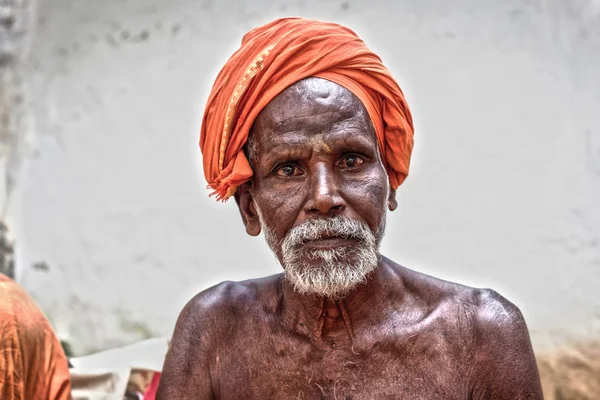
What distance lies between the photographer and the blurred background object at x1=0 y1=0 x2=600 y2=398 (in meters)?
3.71

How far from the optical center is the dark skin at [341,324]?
254cm

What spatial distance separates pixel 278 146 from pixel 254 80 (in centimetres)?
23

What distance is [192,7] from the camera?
424cm

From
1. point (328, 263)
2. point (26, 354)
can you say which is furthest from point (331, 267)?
point (26, 354)

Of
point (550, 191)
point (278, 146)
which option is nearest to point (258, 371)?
point (278, 146)

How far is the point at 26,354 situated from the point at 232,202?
1483mm

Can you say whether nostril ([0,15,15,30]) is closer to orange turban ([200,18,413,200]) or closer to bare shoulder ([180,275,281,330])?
orange turban ([200,18,413,200])

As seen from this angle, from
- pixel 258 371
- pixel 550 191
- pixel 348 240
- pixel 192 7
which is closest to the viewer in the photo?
pixel 348 240

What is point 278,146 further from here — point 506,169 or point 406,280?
point 506,169

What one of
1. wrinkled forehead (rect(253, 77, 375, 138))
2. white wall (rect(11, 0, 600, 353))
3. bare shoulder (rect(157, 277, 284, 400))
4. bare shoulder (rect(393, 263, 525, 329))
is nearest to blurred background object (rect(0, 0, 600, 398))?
white wall (rect(11, 0, 600, 353))

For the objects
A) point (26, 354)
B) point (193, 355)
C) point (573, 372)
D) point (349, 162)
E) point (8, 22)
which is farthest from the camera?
point (8, 22)

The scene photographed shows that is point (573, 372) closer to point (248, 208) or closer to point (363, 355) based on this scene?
point (363, 355)

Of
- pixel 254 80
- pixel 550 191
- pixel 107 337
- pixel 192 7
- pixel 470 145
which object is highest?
pixel 192 7

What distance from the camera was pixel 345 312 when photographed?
2.67 meters
